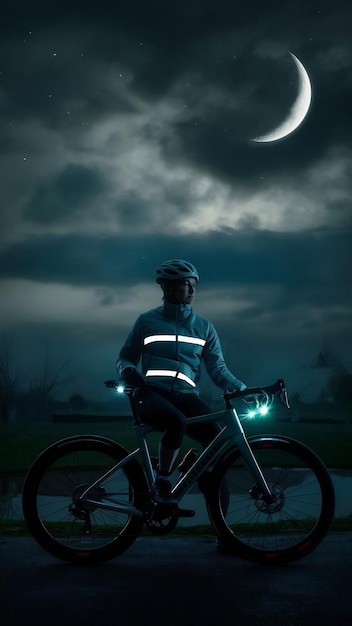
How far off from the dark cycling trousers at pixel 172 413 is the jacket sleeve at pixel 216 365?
0.72 feet

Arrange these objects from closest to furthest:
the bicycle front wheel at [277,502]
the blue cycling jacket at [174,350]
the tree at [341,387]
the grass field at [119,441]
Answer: the bicycle front wheel at [277,502], the blue cycling jacket at [174,350], the grass field at [119,441], the tree at [341,387]

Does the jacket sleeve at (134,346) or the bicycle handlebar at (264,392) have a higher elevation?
the jacket sleeve at (134,346)

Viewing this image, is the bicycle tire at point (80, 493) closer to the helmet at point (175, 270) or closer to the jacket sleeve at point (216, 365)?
the jacket sleeve at point (216, 365)

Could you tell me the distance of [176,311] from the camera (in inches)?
200

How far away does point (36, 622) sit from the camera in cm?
346

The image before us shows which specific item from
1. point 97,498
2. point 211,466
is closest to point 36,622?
point 97,498

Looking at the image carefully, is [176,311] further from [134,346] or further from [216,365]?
[216,365]

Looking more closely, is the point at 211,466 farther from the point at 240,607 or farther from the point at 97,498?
the point at 240,607

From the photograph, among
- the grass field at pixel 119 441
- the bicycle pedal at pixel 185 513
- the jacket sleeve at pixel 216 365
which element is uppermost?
the grass field at pixel 119 441

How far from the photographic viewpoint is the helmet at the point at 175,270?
500 cm

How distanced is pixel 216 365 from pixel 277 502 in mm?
1026

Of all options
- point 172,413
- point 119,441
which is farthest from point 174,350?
point 119,441

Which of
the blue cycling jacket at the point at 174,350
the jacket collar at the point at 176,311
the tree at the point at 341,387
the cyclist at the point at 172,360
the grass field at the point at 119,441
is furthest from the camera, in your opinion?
the tree at the point at 341,387

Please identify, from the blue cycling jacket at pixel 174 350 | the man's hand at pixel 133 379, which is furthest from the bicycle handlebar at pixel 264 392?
the man's hand at pixel 133 379
